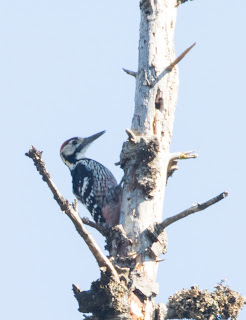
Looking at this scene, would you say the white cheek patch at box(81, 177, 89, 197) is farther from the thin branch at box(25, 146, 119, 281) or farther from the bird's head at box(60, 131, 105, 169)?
the thin branch at box(25, 146, 119, 281)

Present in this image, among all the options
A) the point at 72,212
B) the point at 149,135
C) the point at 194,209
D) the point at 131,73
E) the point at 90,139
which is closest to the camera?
the point at 72,212

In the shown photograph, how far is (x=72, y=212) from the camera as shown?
464 centimetres

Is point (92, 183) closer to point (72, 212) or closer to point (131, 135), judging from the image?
point (131, 135)

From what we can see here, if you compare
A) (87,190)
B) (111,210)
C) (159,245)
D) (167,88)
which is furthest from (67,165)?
(159,245)

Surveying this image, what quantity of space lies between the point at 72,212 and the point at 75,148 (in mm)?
4350

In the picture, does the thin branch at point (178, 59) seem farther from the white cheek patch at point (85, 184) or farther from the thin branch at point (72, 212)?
the white cheek patch at point (85, 184)

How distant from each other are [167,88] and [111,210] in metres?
1.80

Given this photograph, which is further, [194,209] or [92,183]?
[92,183]

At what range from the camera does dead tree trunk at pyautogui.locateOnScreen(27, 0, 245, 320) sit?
16.0ft

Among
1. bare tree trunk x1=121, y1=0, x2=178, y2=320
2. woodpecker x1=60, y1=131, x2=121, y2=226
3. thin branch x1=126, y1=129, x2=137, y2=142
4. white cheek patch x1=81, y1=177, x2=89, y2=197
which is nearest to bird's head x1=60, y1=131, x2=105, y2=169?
woodpecker x1=60, y1=131, x2=121, y2=226

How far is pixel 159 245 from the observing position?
529 centimetres

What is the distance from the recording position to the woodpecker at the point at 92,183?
725 centimetres

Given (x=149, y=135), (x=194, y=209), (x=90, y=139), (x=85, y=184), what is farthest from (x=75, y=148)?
(x=194, y=209)

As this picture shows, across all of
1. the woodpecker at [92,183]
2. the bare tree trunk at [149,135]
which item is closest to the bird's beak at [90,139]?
the woodpecker at [92,183]
